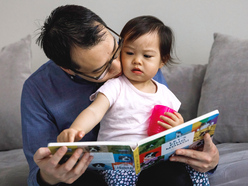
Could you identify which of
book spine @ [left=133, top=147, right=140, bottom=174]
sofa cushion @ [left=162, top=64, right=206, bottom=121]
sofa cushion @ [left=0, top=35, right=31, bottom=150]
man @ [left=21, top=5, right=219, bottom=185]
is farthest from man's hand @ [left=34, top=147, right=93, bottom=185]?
sofa cushion @ [left=162, top=64, right=206, bottom=121]

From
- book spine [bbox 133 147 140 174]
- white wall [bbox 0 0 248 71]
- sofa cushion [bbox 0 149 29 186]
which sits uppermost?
white wall [bbox 0 0 248 71]

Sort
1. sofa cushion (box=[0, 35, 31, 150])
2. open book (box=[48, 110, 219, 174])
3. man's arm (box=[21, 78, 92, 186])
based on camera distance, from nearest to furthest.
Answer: open book (box=[48, 110, 219, 174]), man's arm (box=[21, 78, 92, 186]), sofa cushion (box=[0, 35, 31, 150])

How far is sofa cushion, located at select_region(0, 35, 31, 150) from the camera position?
181cm

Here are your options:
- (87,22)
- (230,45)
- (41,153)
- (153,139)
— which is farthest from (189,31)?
(41,153)

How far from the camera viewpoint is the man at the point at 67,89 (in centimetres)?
101

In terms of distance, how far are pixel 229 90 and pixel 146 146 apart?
0.87m

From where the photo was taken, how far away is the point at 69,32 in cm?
106

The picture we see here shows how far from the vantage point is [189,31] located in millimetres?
2168

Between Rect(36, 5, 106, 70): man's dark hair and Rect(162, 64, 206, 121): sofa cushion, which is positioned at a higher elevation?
Rect(36, 5, 106, 70): man's dark hair

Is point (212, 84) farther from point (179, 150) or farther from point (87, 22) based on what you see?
point (87, 22)

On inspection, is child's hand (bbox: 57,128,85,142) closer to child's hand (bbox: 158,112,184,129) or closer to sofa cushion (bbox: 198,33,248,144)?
child's hand (bbox: 158,112,184,129)

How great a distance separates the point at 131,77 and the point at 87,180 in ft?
1.50

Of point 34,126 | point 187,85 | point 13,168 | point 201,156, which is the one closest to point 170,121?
point 201,156

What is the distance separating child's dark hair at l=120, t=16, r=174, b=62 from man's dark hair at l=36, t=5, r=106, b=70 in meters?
0.18
